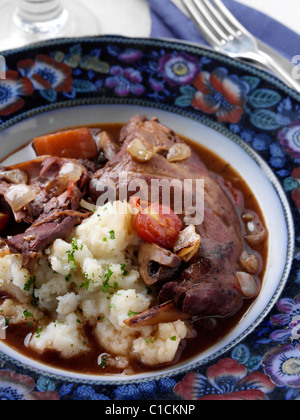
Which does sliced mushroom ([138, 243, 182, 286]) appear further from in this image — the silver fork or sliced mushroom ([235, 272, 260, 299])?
the silver fork

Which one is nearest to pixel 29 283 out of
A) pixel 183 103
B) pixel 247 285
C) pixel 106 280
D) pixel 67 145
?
pixel 106 280

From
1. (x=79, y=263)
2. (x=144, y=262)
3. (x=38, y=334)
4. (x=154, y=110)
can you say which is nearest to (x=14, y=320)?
(x=38, y=334)

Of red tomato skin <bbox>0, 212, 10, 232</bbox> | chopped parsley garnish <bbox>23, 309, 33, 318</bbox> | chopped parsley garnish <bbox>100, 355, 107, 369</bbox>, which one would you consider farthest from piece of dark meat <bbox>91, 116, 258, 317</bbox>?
chopped parsley garnish <bbox>23, 309, 33, 318</bbox>

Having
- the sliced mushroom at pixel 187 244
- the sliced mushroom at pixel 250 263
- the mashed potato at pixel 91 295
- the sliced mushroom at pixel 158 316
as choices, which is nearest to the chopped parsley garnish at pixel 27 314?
the mashed potato at pixel 91 295

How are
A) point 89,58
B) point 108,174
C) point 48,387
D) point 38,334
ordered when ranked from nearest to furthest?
1. point 48,387
2. point 38,334
3. point 108,174
4. point 89,58

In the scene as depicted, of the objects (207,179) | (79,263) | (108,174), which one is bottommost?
(79,263)

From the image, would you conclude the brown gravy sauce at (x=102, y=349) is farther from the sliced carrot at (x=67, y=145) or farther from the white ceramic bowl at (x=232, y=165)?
the sliced carrot at (x=67, y=145)

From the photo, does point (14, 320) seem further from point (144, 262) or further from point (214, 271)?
point (214, 271)

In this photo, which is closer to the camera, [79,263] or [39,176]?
[79,263]
